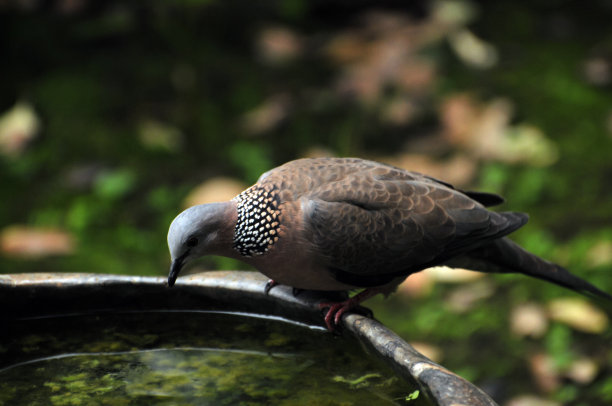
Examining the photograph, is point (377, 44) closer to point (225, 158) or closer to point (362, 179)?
point (225, 158)

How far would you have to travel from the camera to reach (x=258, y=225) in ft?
7.18

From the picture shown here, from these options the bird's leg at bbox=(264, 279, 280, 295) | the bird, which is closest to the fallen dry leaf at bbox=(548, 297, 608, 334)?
the bird

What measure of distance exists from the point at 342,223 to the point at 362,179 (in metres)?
0.15

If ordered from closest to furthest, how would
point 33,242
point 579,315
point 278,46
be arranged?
1. point 579,315
2. point 33,242
3. point 278,46

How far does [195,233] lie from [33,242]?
1785 millimetres

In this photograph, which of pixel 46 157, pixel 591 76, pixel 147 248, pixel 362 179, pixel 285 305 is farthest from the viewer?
pixel 591 76

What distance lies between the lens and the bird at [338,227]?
2158 mm

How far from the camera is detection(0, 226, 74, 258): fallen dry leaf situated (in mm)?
3592

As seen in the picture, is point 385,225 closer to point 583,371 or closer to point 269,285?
point 269,285

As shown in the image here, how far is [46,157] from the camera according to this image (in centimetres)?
436

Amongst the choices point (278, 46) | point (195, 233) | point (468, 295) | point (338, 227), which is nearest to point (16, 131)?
point (278, 46)

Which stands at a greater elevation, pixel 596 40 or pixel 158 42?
pixel 158 42

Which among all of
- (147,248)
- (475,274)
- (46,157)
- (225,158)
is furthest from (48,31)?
(475,274)

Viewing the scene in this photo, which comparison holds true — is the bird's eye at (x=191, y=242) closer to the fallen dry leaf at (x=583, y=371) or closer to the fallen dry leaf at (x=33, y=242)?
the fallen dry leaf at (x=583, y=371)
